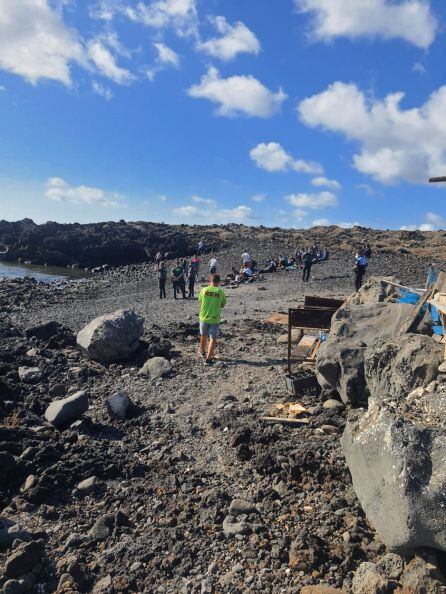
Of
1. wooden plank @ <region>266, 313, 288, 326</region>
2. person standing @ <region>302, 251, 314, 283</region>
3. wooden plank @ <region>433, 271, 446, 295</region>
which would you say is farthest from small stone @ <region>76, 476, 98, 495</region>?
person standing @ <region>302, 251, 314, 283</region>

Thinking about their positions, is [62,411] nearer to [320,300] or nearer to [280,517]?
[280,517]

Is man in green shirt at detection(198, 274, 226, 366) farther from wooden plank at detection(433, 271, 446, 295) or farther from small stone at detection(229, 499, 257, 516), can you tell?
small stone at detection(229, 499, 257, 516)

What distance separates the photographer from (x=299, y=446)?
Answer: 5.94 meters

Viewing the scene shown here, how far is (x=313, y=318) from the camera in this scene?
9211 millimetres

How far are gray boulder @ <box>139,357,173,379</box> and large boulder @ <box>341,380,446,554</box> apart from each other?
5.29 meters

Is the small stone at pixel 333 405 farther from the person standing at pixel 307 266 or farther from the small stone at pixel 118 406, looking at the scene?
the person standing at pixel 307 266

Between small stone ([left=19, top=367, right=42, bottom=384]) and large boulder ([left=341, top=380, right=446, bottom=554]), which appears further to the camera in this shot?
small stone ([left=19, top=367, right=42, bottom=384])

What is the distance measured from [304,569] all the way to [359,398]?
317 cm

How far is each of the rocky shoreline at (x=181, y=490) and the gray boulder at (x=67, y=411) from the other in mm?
32

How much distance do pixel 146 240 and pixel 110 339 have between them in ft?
153

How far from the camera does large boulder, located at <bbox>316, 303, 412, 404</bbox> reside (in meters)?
6.74

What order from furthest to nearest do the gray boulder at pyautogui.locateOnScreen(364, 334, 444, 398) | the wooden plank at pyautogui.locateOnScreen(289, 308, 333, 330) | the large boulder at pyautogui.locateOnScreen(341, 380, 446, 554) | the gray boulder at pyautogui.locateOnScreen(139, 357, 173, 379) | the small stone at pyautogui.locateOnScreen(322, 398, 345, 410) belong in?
the gray boulder at pyautogui.locateOnScreen(139, 357, 173, 379) < the wooden plank at pyautogui.locateOnScreen(289, 308, 333, 330) < the small stone at pyautogui.locateOnScreen(322, 398, 345, 410) < the gray boulder at pyautogui.locateOnScreen(364, 334, 444, 398) < the large boulder at pyautogui.locateOnScreen(341, 380, 446, 554)

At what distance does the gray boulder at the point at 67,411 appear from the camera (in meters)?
7.14

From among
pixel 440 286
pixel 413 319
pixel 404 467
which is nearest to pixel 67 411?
pixel 404 467
